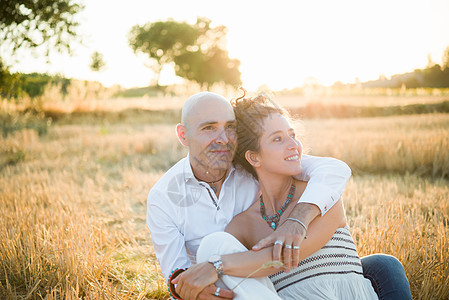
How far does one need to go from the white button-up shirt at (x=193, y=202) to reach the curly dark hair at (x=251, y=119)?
29 centimetres

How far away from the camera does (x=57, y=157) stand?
384 inches

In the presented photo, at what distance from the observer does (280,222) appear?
267cm

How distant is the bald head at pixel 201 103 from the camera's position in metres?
3.00

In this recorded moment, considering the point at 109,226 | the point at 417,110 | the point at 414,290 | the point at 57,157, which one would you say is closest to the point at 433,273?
the point at 414,290

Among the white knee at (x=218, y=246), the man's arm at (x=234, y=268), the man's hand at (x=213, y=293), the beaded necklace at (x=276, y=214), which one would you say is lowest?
the man's hand at (x=213, y=293)

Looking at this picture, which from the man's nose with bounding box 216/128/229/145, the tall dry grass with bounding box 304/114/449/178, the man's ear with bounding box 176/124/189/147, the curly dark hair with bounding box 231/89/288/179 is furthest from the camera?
the tall dry grass with bounding box 304/114/449/178

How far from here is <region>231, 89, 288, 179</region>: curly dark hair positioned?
2807 mm

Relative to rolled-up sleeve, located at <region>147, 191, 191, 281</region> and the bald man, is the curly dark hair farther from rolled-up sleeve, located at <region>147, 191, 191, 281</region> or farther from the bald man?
rolled-up sleeve, located at <region>147, 191, 191, 281</region>

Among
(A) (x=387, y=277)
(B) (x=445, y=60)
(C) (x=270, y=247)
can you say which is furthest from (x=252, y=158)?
(B) (x=445, y=60)

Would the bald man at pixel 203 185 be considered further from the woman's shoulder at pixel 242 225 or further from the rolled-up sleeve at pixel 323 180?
the woman's shoulder at pixel 242 225

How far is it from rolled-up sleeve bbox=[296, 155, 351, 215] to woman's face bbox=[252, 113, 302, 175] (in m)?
0.17

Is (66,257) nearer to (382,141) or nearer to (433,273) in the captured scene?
(433,273)

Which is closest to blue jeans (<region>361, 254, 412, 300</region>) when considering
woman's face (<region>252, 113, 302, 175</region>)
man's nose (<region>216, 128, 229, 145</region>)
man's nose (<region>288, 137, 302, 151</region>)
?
woman's face (<region>252, 113, 302, 175</region>)

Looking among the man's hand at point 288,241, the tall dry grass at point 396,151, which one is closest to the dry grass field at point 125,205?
the tall dry grass at point 396,151
